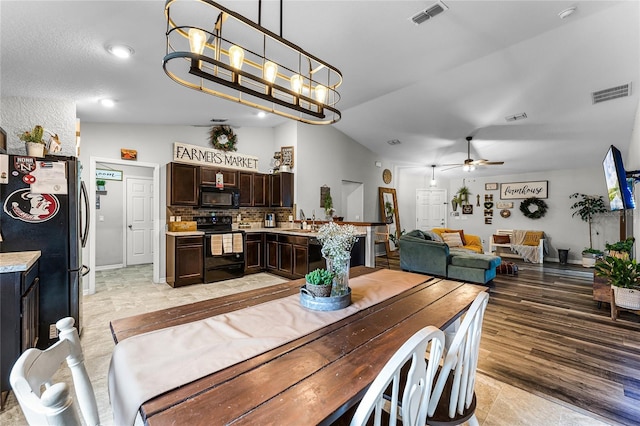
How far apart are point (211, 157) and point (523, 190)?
27.1 ft

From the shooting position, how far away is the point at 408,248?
5492mm

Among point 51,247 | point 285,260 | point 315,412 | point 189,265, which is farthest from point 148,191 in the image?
point 315,412

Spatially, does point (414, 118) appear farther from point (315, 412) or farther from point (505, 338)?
point (315, 412)

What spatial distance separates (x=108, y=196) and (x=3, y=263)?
4.83 metres

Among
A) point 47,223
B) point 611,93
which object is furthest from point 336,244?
point 611,93

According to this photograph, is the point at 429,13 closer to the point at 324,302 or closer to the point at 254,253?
the point at 324,302

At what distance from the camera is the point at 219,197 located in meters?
5.29

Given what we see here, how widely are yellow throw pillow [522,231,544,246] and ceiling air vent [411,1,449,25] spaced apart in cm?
713

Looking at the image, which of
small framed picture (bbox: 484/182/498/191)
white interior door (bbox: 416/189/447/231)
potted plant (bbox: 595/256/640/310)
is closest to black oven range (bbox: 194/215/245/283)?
potted plant (bbox: 595/256/640/310)

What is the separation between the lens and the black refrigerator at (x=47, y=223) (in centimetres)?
238

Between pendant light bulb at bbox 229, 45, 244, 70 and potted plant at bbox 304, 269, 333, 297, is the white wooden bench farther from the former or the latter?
pendant light bulb at bbox 229, 45, 244, 70

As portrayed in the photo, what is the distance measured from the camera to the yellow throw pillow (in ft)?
24.2

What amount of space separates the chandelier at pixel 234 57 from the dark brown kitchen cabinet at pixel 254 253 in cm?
291

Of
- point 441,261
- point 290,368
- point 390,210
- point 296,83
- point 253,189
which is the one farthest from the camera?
point 390,210
